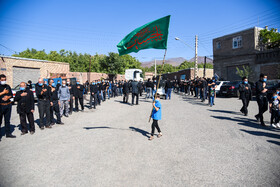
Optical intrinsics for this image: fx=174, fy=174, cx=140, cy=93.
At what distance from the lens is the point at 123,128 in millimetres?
6844

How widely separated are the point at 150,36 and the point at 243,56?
30253 millimetres

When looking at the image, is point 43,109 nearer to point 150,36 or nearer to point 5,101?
point 5,101

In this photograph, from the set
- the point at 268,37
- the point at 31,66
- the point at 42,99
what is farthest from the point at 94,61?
the point at 42,99

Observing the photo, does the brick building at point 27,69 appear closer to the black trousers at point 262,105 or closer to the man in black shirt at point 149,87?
the man in black shirt at point 149,87

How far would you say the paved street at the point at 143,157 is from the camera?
3.23m

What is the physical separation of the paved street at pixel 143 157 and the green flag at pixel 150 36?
3.09 m

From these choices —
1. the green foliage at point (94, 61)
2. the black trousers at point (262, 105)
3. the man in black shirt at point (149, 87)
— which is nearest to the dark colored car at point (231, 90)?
the man in black shirt at point (149, 87)

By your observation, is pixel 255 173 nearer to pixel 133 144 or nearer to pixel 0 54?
pixel 133 144

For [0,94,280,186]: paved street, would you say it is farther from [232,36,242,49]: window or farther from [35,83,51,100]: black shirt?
[232,36,242,49]: window

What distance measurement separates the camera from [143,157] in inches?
165

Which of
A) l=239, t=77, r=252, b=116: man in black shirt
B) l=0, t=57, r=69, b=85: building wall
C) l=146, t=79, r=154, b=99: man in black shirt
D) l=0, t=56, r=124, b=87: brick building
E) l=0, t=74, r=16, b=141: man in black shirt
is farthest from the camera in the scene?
l=0, t=56, r=124, b=87: brick building

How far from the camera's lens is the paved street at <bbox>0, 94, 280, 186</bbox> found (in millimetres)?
3229

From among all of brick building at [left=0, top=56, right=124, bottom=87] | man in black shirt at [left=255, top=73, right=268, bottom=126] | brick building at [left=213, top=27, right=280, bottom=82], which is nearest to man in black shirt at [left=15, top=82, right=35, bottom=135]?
man in black shirt at [left=255, top=73, right=268, bottom=126]

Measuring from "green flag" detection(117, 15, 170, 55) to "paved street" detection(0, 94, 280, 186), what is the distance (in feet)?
10.1
